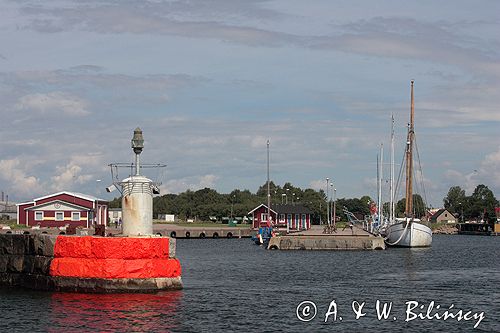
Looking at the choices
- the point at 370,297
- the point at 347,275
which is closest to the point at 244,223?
the point at 347,275

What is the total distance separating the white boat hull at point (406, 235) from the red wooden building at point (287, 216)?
173 ft

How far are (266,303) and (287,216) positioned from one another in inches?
4632

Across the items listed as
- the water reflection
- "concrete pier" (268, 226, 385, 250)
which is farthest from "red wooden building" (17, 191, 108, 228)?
the water reflection

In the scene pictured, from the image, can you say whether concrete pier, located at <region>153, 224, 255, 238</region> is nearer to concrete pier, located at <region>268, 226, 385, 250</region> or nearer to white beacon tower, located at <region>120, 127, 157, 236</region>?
concrete pier, located at <region>268, 226, 385, 250</region>

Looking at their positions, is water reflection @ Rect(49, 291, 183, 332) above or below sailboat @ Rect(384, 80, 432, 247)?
below

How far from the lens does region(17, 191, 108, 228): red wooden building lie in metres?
121

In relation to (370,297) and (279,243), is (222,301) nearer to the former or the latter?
(370,297)

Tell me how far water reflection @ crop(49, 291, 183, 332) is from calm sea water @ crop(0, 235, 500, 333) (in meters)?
0.04

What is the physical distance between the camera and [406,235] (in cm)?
9981

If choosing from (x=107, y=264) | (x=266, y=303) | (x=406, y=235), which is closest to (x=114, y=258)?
(x=107, y=264)

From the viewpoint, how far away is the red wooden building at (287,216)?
15500cm

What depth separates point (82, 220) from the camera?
12088cm

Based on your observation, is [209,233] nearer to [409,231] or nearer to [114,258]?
[409,231]

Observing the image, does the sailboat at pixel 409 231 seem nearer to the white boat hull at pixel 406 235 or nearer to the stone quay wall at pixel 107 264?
the white boat hull at pixel 406 235
